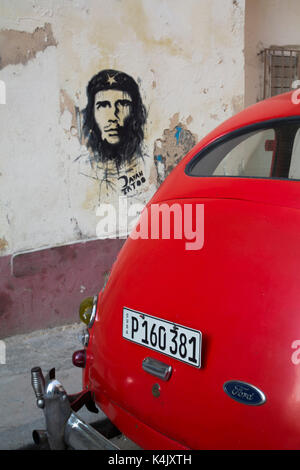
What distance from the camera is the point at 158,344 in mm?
A: 1817

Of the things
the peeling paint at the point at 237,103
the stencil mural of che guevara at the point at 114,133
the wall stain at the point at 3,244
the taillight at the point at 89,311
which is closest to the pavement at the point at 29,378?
the taillight at the point at 89,311

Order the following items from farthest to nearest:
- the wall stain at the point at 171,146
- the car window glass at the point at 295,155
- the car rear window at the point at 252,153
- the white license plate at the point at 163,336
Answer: the wall stain at the point at 171,146
the car window glass at the point at 295,155
the car rear window at the point at 252,153
the white license plate at the point at 163,336

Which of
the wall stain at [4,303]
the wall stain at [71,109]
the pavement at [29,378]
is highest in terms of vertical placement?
the wall stain at [71,109]

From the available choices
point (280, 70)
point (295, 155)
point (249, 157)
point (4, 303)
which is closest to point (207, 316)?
point (249, 157)

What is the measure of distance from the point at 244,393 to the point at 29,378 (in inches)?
91.5

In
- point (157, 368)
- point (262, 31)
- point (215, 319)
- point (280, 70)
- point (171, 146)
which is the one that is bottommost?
point (157, 368)

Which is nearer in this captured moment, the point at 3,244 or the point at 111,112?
the point at 3,244

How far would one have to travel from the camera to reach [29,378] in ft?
11.3

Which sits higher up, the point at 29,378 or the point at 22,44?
the point at 22,44

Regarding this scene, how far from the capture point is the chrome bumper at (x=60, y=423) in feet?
6.03

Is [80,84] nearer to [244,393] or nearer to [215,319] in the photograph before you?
[215,319]

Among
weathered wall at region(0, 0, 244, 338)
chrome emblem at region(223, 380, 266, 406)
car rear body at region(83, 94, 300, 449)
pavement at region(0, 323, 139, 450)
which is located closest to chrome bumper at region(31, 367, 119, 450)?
car rear body at region(83, 94, 300, 449)

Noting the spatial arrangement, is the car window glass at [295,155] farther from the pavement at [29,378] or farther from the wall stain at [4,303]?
the wall stain at [4,303]

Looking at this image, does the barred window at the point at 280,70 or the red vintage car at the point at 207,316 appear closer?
the red vintage car at the point at 207,316
